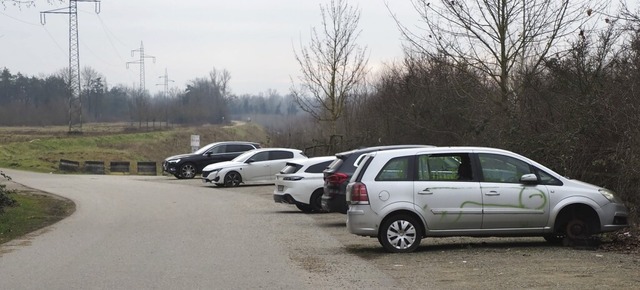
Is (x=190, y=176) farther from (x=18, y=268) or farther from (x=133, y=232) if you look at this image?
(x=18, y=268)

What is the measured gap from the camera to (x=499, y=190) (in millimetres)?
12172

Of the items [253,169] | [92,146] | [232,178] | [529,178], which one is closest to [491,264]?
[529,178]

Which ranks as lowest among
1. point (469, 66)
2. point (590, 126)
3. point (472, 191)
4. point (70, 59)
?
point (472, 191)

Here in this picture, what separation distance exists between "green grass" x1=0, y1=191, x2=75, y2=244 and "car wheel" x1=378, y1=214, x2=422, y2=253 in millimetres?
7428

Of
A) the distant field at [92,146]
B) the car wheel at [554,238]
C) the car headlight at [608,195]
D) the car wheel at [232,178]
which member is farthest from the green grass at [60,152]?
the car headlight at [608,195]

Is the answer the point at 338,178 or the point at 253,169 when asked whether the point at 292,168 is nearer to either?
the point at 338,178

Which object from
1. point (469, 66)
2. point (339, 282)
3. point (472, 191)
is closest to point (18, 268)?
point (339, 282)

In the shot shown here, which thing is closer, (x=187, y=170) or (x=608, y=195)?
(x=608, y=195)

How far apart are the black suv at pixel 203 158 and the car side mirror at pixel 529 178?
2585cm

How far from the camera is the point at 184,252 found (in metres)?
12.9

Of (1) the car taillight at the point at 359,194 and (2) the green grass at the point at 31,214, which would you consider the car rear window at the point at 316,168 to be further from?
(1) the car taillight at the point at 359,194

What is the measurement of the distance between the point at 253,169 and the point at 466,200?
2002 centimetres

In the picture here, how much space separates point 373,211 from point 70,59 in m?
56.4

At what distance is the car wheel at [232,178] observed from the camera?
3141 cm
